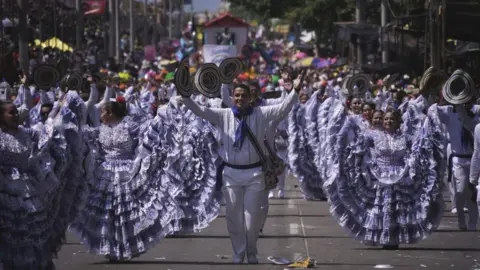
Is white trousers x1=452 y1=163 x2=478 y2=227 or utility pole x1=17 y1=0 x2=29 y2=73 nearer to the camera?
white trousers x1=452 y1=163 x2=478 y2=227

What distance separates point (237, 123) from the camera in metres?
13.3

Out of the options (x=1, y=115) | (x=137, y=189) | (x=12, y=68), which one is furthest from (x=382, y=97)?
(x=1, y=115)

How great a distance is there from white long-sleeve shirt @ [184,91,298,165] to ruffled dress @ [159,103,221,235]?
2847 millimetres

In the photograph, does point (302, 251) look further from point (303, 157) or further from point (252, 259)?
point (303, 157)

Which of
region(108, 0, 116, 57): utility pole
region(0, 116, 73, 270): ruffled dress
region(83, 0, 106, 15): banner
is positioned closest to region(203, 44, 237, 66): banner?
region(83, 0, 106, 15): banner

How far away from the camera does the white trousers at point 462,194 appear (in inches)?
677

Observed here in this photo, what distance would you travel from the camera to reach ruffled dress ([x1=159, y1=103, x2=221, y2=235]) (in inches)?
642

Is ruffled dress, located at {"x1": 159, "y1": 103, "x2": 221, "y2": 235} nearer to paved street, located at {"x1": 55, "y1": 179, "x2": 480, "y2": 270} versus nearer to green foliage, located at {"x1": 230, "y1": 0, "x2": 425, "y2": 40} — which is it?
paved street, located at {"x1": 55, "y1": 179, "x2": 480, "y2": 270}

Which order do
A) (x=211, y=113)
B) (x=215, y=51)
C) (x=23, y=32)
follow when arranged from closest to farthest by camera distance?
1. (x=211, y=113)
2. (x=23, y=32)
3. (x=215, y=51)

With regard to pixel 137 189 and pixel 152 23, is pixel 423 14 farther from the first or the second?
pixel 152 23

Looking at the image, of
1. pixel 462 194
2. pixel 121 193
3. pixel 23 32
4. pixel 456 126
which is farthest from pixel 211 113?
pixel 23 32

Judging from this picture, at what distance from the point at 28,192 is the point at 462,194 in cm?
725

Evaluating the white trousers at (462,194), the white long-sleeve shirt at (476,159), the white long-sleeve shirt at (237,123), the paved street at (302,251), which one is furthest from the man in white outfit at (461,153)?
the white long-sleeve shirt at (237,123)

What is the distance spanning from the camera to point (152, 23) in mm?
100625
